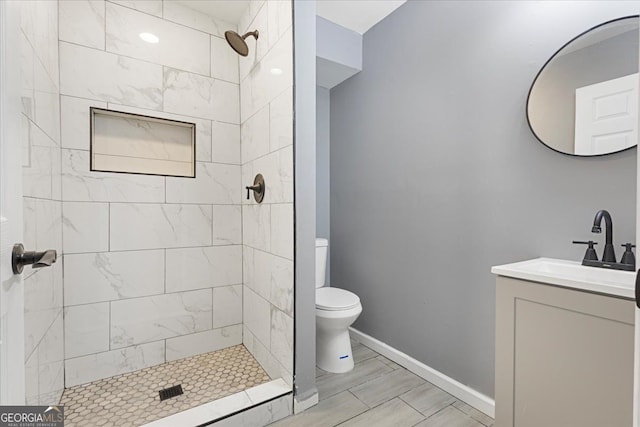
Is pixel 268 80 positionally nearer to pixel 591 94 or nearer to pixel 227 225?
pixel 227 225

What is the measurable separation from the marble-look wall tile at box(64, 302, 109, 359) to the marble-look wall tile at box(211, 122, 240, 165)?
123 centimetres

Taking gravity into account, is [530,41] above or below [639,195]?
above

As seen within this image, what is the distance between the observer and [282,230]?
5.44ft

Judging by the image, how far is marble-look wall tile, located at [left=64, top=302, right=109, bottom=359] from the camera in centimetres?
171

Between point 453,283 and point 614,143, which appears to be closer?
point 614,143

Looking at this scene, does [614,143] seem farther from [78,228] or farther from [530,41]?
[78,228]

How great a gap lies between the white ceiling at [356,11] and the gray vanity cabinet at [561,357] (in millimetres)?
1980

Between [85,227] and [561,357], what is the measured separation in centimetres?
243

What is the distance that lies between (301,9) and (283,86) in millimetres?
398

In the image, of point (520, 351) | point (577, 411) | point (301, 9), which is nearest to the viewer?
point (577, 411)

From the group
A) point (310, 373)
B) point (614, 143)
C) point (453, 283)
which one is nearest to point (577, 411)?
point (453, 283)

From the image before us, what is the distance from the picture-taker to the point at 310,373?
1.61 m

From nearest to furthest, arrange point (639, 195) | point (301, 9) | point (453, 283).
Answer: point (639, 195), point (301, 9), point (453, 283)

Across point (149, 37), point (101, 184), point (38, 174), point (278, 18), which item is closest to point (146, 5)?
point (149, 37)
